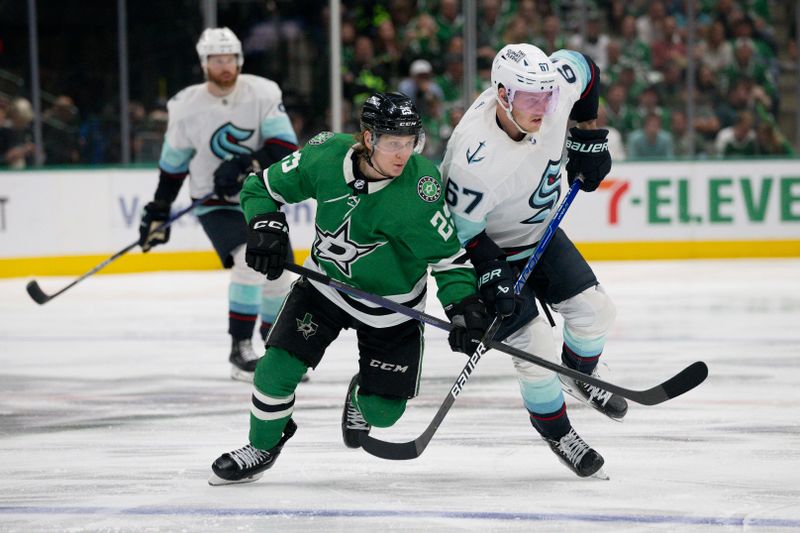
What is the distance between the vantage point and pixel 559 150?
344 cm

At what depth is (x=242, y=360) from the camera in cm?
511

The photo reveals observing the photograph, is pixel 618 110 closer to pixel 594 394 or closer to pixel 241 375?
pixel 241 375

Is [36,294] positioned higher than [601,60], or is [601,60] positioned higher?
[601,60]

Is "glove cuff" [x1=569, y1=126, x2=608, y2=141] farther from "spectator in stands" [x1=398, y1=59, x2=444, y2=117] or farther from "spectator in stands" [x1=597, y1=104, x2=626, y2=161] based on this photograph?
"spectator in stands" [x1=398, y1=59, x2=444, y2=117]

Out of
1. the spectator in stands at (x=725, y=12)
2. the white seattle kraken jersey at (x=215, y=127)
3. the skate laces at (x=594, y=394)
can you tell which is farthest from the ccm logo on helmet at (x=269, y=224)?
the spectator in stands at (x=725, y=12)

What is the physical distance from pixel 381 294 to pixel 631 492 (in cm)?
76

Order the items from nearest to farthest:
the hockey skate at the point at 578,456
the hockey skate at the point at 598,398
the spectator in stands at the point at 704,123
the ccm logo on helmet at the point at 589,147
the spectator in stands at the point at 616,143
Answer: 1. the hockey skate at the point at 578,456
2. the ccm logo on helmet at the point at 589,147
3. the hockey skate at the point at 598,398
4. the spectator in stands at the point at 616,143
5. the spectator in stands at the point at 704,123

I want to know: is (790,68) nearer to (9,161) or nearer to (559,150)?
(9,161)

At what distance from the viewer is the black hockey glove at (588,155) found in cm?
368

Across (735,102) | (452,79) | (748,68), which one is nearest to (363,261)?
(452,79)

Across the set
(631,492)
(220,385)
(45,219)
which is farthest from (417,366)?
(45,219)

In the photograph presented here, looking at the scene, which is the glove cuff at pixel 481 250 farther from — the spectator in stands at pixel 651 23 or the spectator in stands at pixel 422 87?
the spectator in stands at pixel 651 23

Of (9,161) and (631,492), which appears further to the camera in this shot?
(9,161)

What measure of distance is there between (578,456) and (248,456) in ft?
2.66
